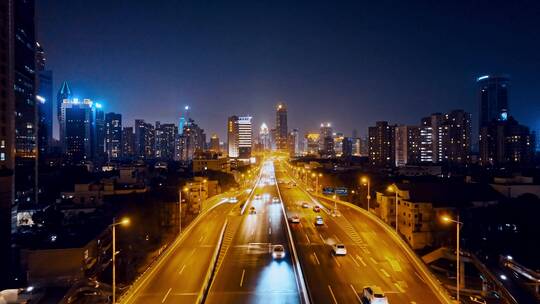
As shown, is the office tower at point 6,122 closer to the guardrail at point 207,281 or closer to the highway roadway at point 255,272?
the highway roadway at point 255,272

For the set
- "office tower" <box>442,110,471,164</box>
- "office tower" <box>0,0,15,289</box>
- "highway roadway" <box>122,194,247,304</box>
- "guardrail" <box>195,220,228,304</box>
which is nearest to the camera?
"guardrail" <box>195,220,228,304</box>

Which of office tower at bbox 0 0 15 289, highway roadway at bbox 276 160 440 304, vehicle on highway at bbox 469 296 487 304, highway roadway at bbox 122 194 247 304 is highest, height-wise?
office tower at bbox 0 0 15 289

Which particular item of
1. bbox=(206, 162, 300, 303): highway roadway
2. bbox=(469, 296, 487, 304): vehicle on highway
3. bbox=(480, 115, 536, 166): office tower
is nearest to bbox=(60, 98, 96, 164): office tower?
bbox=(480, 115, 536, 166): office tower

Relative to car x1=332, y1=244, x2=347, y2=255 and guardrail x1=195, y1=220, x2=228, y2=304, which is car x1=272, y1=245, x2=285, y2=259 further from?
guardrail x1=195, y1=220, x2=228, y2=304

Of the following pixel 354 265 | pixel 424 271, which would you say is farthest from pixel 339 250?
pixel 424 271

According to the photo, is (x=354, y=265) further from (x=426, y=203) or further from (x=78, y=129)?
(x=78, y=129)

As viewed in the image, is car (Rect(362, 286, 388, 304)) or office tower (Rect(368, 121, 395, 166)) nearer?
car (Rect(362, 286, 388, 304))

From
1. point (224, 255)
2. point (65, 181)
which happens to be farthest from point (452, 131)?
point (224, 255)

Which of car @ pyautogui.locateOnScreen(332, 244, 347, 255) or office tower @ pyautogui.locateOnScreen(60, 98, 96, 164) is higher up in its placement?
office tower @ pyautogui.locateOnScreen(60, 98, 96, 164)
